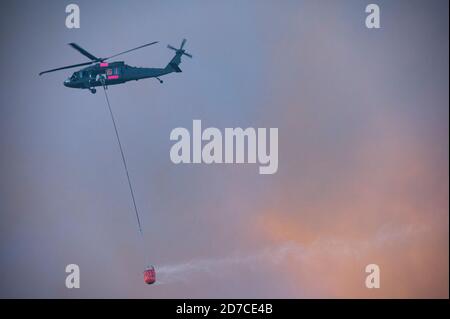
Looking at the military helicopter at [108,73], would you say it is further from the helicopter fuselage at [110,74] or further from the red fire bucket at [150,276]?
the red fire bucket at [150,276]

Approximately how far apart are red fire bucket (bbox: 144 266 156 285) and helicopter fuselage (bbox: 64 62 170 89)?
3.73m

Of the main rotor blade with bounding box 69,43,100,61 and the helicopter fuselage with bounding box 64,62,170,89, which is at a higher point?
the main rotor blade with bounding box 69,43,100,61

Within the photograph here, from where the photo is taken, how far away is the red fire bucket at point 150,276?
53.9 ft

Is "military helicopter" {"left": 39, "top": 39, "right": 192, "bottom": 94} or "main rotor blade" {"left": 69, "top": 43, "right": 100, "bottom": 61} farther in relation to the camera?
"military helicopter" {"left": 39, "top": 39, "right": 192, "bottom": 94}

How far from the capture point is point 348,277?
52.6ft

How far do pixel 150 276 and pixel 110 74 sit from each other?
13.2ft

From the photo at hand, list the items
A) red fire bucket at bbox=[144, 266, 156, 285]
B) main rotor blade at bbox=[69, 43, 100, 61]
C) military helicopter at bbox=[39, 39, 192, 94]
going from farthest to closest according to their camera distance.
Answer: military helicopter at bbox=[39, 39, 192, 94] → red fire bucket at bbox=[144, 266, 156, 285] → main rotor blade at bbox=[69, 43, 100, 61]

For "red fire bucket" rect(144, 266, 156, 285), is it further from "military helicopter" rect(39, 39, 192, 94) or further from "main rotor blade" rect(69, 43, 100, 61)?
"main rotor blade" rect(69, 43, 100, 61)

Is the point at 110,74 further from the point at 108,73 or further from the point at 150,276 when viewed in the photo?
the point at 150,276

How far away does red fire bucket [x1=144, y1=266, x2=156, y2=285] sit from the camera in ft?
53.9

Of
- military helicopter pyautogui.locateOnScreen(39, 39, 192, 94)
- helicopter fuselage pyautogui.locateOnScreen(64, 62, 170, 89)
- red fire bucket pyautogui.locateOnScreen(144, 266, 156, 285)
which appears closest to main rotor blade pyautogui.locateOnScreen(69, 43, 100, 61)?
military helicopter pyautogui.locateOnScreen(39, 39, 192, 94)
